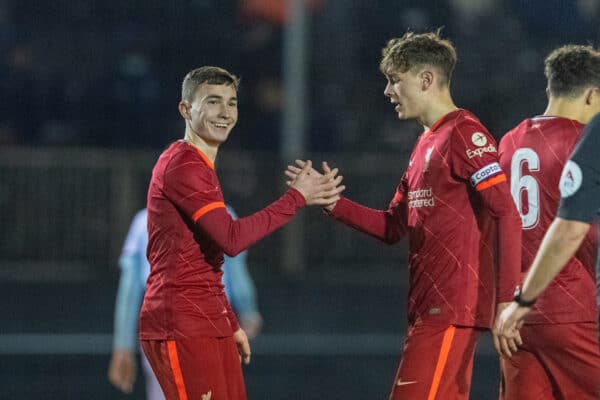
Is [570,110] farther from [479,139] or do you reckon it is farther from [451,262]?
[451,262]

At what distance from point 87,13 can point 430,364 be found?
12.6 meters

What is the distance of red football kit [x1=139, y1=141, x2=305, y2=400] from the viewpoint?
4.49 m

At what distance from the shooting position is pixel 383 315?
479 inches

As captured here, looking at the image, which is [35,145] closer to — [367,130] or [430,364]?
[367,130]

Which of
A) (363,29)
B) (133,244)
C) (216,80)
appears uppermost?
(363,29)

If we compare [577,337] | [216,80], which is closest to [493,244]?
[577,337]

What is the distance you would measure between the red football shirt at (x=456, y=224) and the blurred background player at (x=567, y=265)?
0.24m

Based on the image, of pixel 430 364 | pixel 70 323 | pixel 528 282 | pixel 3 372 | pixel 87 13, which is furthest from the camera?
pixel 87 13

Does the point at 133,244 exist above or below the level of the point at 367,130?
below

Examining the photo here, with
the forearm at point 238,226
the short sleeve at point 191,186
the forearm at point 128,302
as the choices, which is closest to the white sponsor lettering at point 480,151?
the forearm at point 238,226

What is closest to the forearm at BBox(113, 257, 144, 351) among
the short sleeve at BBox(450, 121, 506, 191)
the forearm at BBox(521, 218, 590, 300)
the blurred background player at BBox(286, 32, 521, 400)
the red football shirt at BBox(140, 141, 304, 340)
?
the red football shirt at BBox(140, 141, 304, 340)

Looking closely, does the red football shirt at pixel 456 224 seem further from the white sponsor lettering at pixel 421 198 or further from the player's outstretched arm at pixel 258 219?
the player's outstretched arm at pixel 258 219

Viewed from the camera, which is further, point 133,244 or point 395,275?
point 395,275

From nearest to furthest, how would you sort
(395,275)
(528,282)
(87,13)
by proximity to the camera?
(528,282), (395,275), (87,13)
